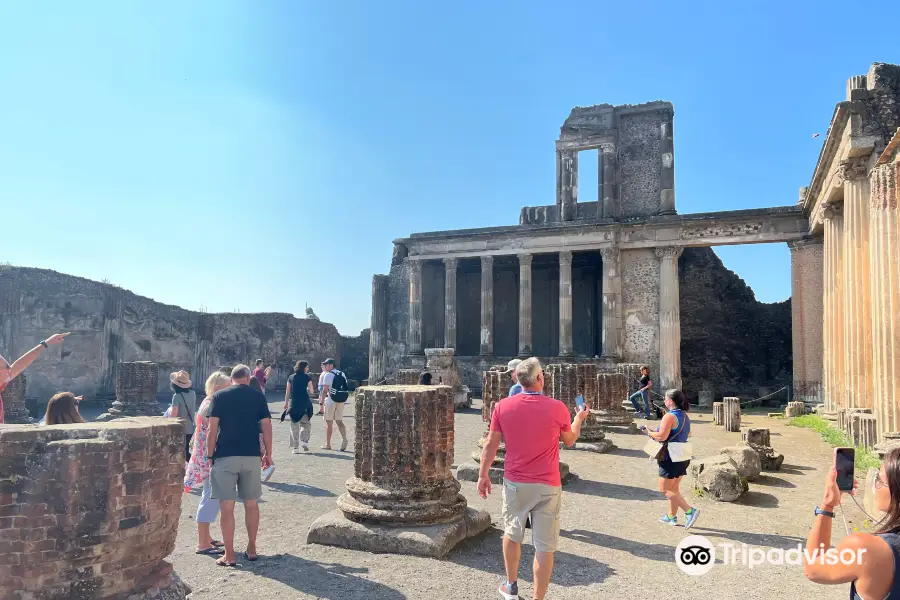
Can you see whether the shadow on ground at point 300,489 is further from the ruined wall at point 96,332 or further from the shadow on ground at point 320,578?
the ruined wall at point 96,332

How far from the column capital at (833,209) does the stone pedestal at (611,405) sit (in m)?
7.27

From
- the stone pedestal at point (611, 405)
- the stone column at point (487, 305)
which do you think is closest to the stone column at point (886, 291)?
the stone pedestal at point (611, 405)

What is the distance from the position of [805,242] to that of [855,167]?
8.10 m

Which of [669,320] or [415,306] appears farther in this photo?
[415,306]

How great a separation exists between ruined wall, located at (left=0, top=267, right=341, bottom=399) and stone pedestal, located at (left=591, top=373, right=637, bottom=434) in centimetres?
1403

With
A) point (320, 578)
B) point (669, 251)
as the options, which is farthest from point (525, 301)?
point (320, 578)

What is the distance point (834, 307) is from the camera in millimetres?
14773

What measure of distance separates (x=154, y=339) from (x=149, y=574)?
62.8 feet

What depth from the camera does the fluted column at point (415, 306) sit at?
24.8 meters

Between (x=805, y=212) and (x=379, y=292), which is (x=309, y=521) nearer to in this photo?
(x=805, y=212)

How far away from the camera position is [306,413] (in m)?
9.62

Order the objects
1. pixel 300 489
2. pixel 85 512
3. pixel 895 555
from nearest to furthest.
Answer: pixel 895 555 < pixel 85 512 < pixel 300 489

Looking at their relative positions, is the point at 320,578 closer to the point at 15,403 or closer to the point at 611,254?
the point at 15,403

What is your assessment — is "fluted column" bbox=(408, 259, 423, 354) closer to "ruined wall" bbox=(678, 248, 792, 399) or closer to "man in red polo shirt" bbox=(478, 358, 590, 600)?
"ruined wall" bbox=(678, 248, 792, 399)
